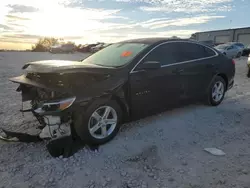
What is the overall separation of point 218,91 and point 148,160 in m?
3.13

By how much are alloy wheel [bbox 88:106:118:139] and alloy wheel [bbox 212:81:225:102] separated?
2855 millimetres

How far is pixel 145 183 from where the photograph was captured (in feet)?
8.70

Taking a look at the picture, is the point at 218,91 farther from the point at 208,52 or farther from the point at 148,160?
the point at 148,160

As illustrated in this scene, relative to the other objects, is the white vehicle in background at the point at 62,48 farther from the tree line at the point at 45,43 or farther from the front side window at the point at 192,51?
the front side window at the point at 192,51

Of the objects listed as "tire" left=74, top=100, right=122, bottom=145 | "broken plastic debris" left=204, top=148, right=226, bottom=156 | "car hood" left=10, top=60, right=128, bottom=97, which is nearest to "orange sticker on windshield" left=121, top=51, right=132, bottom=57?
"car hood" left=10, top=60, right=128, bottom=97

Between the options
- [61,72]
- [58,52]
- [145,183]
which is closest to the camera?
[145,183]

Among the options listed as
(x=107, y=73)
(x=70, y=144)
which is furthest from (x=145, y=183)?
(x=107, y=73)

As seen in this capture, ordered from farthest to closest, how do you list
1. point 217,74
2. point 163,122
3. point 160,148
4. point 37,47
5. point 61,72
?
point 37,47, point 217,74, point 163,122, point 160,148, point 61,72

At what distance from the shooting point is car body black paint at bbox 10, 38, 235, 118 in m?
3.16

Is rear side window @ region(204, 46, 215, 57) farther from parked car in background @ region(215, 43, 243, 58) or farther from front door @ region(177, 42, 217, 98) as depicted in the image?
parked car in background @ region(215, 43, 243, 58)

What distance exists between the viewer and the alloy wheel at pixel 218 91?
5365 millimetres

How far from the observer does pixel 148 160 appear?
3127 mm

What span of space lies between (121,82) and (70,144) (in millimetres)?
1186

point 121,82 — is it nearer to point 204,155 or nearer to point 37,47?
point 204,155
